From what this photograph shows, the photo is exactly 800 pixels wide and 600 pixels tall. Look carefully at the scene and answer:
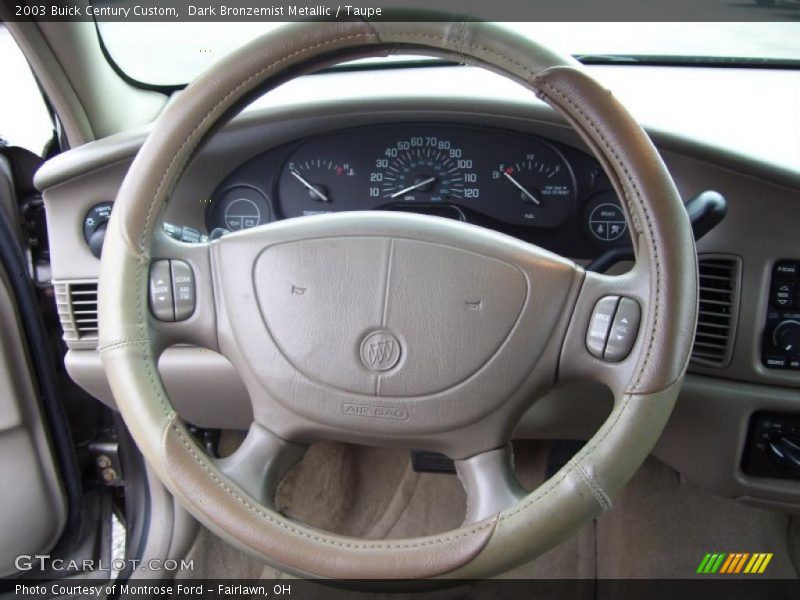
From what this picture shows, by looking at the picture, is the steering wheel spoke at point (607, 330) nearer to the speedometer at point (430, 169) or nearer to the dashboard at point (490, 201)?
the dashboard at point (490, 201)

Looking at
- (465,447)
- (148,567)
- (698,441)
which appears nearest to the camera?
(465,447)

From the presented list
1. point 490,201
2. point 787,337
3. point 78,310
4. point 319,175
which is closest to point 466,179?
point 490,201

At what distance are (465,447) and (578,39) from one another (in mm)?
1056

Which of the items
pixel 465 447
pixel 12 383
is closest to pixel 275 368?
pixel 465 447

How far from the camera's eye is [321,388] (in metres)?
1.05

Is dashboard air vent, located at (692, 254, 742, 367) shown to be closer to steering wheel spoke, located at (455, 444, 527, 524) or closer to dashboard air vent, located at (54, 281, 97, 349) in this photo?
steering wheel spoke, located at (455, 444, 527, 524)

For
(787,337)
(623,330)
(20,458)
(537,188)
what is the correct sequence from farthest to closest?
1. (20,458)
2. (537,188)
3. (787,337)
4. (623,330)

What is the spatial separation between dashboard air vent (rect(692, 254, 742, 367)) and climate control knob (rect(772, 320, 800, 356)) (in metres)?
0.07

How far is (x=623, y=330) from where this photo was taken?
0.96 metres

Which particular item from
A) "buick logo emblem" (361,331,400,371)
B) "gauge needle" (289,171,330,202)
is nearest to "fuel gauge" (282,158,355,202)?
"gauge needle" (289,171,330,202)

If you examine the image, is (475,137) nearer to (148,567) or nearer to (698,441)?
(698,441)

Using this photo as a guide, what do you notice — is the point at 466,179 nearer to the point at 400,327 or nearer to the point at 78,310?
the point at 400,327

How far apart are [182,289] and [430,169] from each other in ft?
1.96

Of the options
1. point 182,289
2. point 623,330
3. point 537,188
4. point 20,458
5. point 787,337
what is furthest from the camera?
point 20,458
